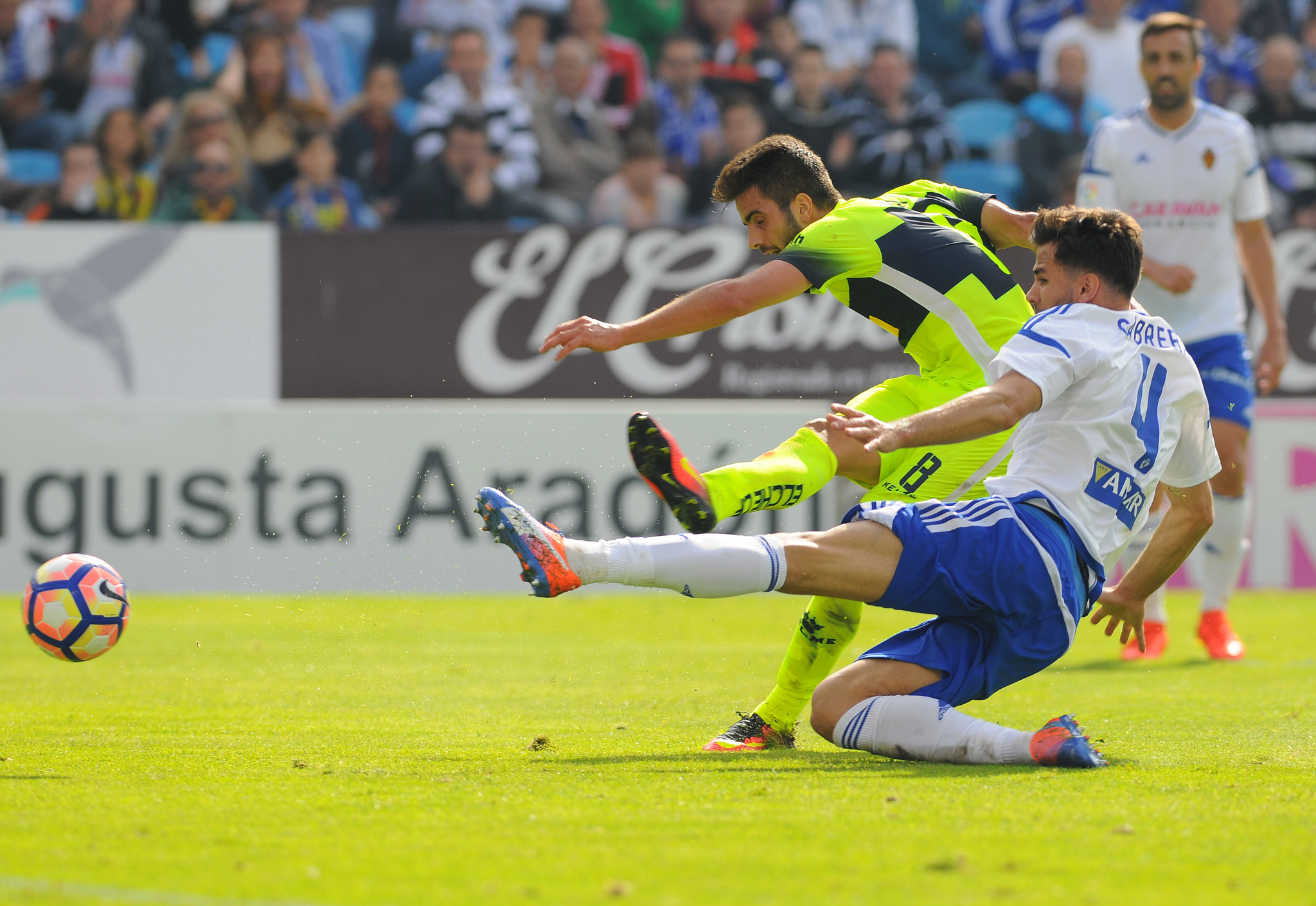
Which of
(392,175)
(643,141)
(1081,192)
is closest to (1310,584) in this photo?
(1081,192)

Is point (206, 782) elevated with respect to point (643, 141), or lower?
lower

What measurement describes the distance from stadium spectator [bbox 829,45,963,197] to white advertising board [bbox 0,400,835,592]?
2932 millimetres

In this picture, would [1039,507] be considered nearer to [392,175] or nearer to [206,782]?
[206,782]

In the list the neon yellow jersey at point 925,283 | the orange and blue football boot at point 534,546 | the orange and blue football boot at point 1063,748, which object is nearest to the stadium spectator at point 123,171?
the neon yellow jersey at point 925,283

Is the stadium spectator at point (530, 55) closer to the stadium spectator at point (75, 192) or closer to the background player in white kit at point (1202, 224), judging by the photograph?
the stadium spectator at point (75, 192)

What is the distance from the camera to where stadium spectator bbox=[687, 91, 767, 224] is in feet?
43.7

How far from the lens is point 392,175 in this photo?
44.3 feet

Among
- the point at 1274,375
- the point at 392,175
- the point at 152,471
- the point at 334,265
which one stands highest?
the point at 392,175

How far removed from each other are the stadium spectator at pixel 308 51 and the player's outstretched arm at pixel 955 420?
1082 centimetres

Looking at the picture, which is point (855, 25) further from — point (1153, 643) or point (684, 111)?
point (1153, 643)

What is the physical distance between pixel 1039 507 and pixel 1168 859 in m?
1.34

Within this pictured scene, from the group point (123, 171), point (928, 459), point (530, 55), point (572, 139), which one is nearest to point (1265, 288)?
point (928, 459)

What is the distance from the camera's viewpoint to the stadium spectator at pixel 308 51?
13.8 metres

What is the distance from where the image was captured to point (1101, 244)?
429cm
